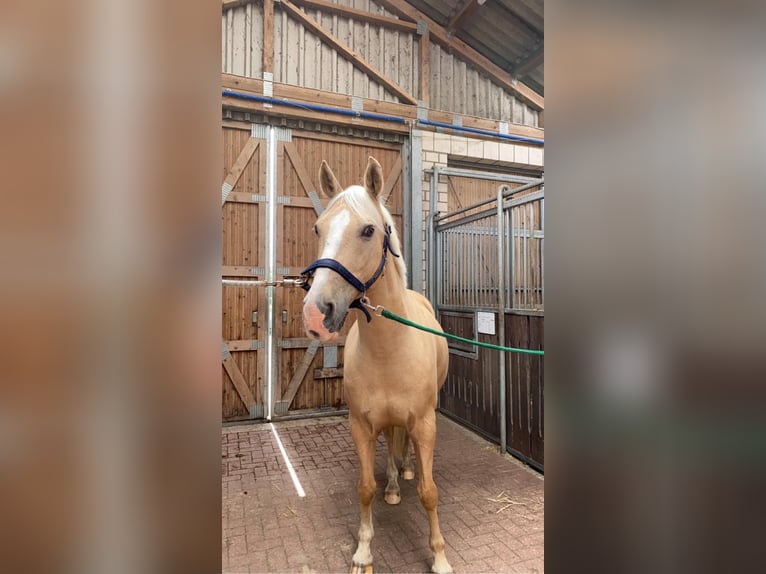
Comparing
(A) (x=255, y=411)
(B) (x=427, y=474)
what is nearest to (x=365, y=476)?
(B) (x=427, y=474)

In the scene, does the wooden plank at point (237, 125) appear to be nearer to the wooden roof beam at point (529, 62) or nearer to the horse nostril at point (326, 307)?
the horse nostril at point (326, 307)

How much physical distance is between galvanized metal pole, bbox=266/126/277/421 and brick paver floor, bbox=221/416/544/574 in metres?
0.95

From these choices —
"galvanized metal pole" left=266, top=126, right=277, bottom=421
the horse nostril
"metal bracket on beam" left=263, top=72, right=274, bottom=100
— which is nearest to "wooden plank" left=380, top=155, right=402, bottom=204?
"galvanized metal pole" left=266, top=126, right=277, bottom=421

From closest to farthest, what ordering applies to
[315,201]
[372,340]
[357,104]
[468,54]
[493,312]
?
[372,340] → [493,312] → [315,201] → [357,104] → [468,54]

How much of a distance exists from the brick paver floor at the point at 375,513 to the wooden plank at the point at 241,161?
Answer: 9.82ft

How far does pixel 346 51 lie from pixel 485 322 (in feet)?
12.8

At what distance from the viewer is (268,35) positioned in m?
4.38

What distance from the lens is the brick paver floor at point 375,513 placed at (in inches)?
77.0

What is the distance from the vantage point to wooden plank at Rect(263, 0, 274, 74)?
4355 mm

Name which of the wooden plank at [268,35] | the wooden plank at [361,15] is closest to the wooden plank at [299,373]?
the wooden plank at [268,35]

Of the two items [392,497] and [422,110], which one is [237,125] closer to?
[422,110]
